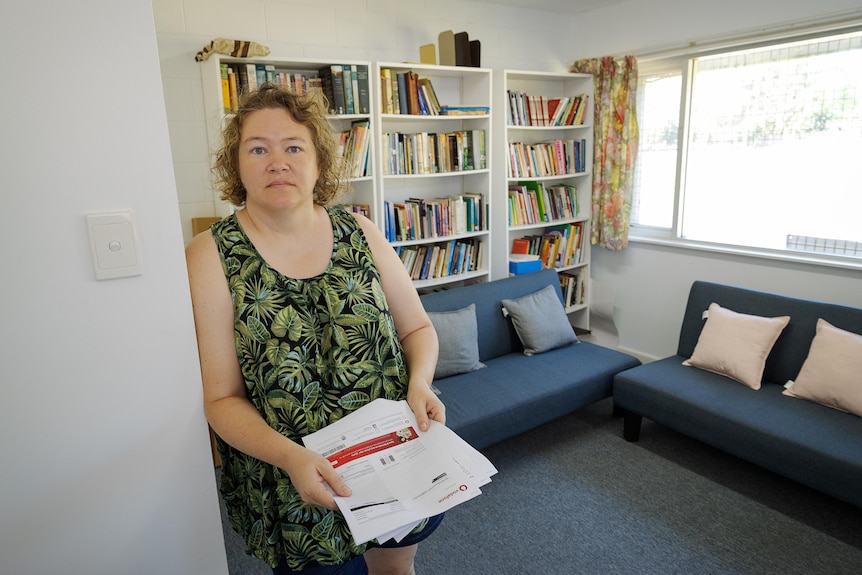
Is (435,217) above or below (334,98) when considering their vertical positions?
below

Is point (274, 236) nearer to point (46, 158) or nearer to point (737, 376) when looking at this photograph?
point (46, 158)

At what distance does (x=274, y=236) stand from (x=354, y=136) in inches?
78.8

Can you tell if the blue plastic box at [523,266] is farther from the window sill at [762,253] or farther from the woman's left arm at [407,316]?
the woman's left arm at [407,316]

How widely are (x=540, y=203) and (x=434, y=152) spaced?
1.00 metres

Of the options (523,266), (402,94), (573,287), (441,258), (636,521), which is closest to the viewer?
(636,521)

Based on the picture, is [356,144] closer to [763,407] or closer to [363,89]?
[363,89]

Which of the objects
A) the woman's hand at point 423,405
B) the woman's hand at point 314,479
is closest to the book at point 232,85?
the woman's hand at point 423,405

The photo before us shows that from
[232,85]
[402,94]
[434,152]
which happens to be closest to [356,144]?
[402,94]

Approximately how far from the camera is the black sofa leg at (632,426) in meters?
2.97

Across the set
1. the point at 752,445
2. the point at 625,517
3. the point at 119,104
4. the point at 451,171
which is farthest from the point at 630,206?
→ the point at 119,104

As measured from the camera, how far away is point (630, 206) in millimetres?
3986

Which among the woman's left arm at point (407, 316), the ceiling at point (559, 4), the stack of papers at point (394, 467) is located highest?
the ceiling at point (559, 4)

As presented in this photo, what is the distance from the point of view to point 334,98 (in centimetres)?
290

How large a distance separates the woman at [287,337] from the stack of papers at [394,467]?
33 mm
